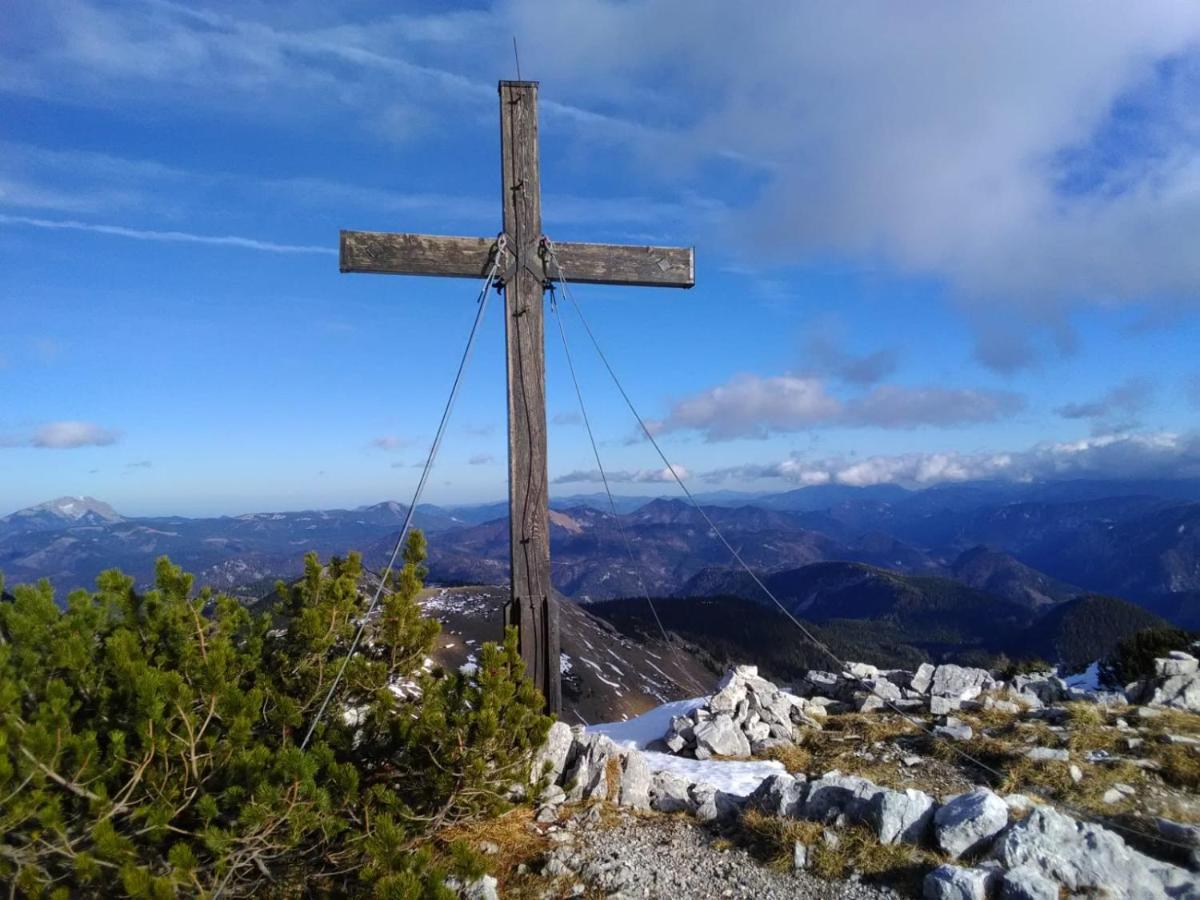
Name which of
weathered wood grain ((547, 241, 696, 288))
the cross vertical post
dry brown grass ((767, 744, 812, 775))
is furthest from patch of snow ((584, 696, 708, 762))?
weathered wood grain ((547, 241, 696, 288))

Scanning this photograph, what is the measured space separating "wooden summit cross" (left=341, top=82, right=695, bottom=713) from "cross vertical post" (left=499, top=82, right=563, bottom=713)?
0.01m

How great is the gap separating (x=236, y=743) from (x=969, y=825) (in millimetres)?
5684

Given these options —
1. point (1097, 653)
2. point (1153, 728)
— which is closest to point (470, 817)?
point (1153, 728)

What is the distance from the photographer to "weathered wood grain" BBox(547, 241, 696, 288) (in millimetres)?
7547

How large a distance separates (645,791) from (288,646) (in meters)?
3.87

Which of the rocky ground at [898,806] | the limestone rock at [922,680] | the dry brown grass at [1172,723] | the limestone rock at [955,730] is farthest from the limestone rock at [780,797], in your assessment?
the limestone rock at [922,680]

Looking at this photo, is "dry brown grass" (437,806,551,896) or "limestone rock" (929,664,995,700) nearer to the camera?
"dry brown grass" (437,806,551,896)

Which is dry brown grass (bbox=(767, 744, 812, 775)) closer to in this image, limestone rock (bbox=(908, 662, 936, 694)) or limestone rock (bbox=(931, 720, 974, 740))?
limestone rock (bbox=(931, 720, 974, 740))

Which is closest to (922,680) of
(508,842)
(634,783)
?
(634,783)

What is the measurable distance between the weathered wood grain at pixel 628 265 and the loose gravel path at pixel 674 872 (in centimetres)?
544

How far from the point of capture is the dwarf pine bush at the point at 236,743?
424cm

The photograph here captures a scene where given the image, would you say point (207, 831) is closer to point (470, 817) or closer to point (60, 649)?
point (60, 649)

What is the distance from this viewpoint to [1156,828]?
6.30 metres

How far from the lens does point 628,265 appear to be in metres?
7.73
